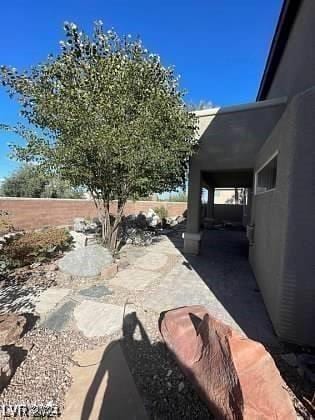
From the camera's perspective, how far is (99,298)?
441cm

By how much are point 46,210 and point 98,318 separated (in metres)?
12.5

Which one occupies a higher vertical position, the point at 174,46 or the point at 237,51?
the point at 237,51

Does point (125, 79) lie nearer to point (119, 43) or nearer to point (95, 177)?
point (119, 43)

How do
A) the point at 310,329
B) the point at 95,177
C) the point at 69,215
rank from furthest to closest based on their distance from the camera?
1. the point at 69,215
2. the point at 95,177
3. the point at 310,329

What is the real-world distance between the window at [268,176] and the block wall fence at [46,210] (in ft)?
22.6

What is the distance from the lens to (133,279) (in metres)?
5.58

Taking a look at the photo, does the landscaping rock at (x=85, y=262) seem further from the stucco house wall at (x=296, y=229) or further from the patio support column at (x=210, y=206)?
the patio support column at (x=210, y=206)

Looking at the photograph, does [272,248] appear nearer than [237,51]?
Yes

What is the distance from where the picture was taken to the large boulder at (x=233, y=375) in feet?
5.04

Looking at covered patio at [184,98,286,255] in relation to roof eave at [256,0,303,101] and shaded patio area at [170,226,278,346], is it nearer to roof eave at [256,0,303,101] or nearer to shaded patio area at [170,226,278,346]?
shaded patio area at [170,226,278,346]

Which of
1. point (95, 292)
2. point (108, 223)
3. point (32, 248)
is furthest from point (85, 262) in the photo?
point (108, 223)

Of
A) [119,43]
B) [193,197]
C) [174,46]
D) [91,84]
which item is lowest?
[193,197]

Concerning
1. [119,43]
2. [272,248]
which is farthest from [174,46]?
[272,248]

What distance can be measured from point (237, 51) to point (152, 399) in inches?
560
